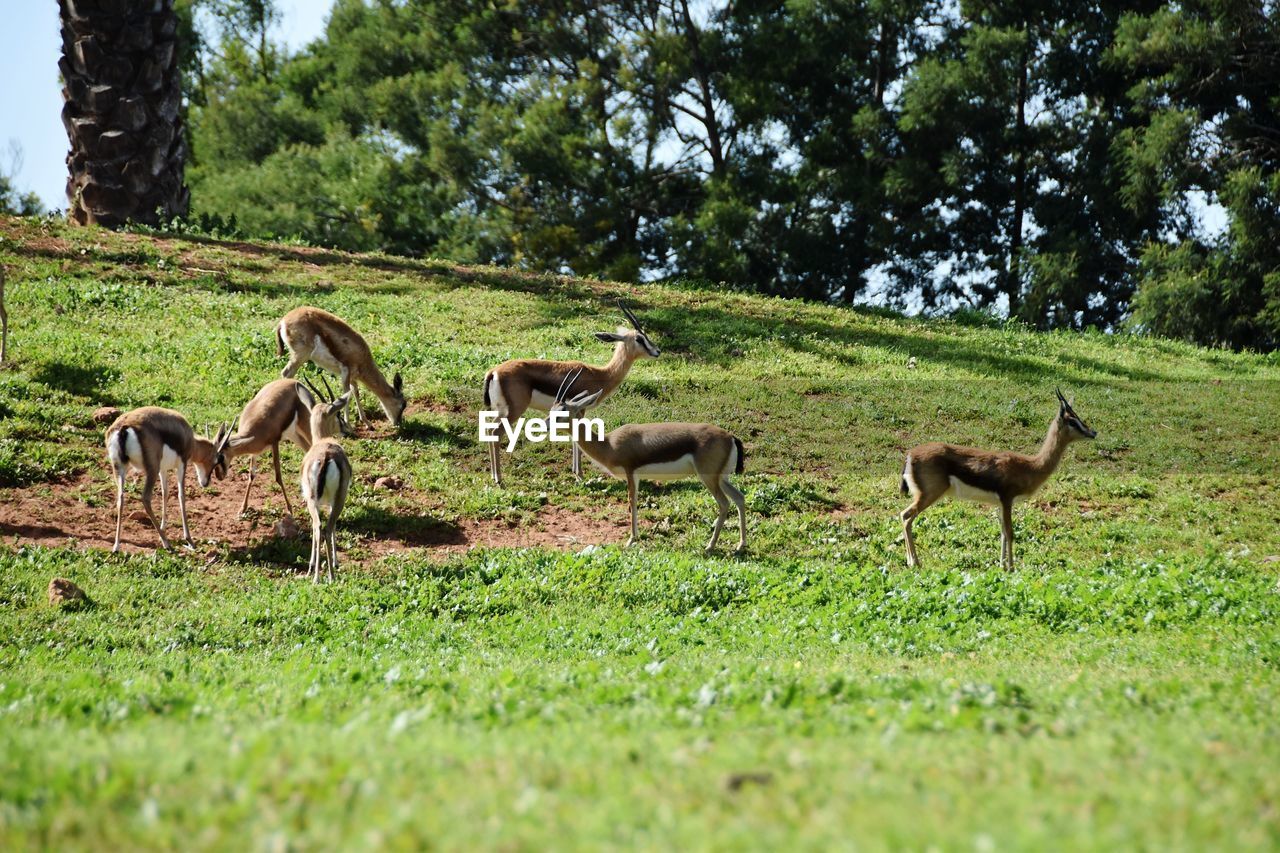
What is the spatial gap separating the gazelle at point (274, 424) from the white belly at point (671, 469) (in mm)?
3360

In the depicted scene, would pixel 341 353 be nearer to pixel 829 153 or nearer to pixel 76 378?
pixel 76 378

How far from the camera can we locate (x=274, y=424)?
13062mm

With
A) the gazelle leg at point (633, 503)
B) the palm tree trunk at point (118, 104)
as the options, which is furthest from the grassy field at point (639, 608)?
the palm tree trunk at point (118, 104)

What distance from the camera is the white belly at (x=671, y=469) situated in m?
12.8

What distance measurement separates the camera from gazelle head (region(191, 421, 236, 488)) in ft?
42.5

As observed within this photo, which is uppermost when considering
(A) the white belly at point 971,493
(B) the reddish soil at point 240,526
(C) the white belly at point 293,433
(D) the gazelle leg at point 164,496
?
(C) the white belly at point 293,433

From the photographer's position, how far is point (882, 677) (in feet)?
22.5

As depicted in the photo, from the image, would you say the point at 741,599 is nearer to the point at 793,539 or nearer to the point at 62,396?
the point at 793,539

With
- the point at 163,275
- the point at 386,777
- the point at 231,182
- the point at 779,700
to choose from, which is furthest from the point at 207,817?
the point at 231,182

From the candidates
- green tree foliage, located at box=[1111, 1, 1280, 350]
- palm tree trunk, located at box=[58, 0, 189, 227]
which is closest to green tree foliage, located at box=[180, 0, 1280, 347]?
green tree foliage, located at box=[1111, 1, 1280, 350]

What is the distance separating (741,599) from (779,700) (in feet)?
14.6

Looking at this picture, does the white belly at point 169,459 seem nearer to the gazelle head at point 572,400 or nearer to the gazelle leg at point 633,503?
the gazelle head at point 572,400

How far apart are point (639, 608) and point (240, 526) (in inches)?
191

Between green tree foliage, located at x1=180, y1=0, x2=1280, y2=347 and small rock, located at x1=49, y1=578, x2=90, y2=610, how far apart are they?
21984 millimetres
